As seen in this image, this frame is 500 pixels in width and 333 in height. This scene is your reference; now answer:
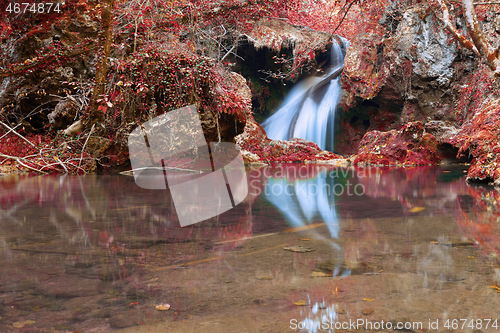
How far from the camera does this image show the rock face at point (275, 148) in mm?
12477

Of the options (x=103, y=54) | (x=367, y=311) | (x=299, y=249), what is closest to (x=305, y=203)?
(x=299, y=249)

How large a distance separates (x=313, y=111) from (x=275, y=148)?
367 centimetres

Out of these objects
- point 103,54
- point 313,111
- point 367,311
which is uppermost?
point 103,54

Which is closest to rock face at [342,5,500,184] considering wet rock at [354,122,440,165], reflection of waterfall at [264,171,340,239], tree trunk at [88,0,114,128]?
wet rock at [354,122,440,165]

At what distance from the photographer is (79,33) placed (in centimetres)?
875

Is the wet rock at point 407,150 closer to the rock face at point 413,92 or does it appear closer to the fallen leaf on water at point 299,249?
the rock face at point 413,92

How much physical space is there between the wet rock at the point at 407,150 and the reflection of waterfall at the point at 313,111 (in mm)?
4299

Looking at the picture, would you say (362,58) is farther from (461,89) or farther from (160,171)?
(160,171)

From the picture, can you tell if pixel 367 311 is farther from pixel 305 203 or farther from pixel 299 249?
pixel 305 203

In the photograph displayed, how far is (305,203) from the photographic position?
365 cm

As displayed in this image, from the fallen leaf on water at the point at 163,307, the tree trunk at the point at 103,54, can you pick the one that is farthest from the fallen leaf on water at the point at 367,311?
the tree trunk at the point at 103,54

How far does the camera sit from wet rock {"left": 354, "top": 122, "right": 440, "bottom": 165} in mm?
10469

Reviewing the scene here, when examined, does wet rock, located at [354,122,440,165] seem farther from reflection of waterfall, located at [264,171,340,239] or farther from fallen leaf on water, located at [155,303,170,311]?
fallen leaf on water, located at [155,303,170,311]

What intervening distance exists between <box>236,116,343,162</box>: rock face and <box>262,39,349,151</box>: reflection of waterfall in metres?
2.34
